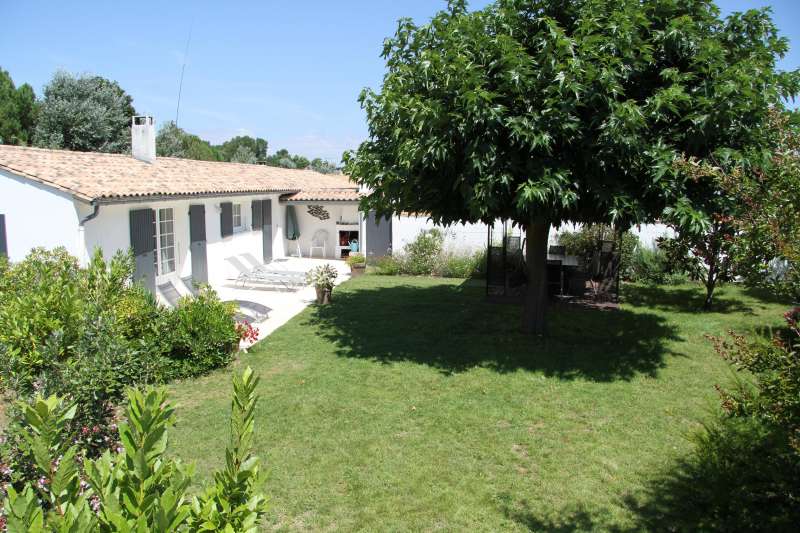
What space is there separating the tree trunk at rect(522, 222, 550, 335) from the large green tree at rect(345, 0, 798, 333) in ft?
4.80

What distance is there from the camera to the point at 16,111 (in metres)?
30.8

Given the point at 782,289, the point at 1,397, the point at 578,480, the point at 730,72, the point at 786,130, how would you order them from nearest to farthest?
the point at 782,289 → the point at 786,130 → the point at 578,480 → the point at 1,397 → the point at 730,72

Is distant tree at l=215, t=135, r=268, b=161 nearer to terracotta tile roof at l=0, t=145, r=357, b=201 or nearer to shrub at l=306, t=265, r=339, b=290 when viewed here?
terracotta tile roof at l=0, t=145, r=357, b=201

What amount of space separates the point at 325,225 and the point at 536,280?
13152 millimetres

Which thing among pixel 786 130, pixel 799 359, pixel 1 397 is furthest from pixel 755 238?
pixel 1 397

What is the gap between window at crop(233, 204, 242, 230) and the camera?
18628mm

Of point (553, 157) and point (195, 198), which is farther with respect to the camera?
point (195, 198)

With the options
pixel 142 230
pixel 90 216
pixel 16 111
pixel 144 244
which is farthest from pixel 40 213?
pixel 16 111

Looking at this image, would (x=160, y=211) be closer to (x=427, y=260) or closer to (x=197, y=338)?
(x=197, y=338)

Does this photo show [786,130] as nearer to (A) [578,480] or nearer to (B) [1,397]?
(A) [578,480]

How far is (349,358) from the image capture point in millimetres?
9664

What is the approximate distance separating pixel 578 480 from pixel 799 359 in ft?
9.93

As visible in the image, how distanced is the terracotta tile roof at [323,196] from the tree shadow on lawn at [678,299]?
1022 centimetres

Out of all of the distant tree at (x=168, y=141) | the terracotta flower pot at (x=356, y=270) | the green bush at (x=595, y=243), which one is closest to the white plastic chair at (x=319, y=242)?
the terracotta flower pot at (x=356, y=270)
